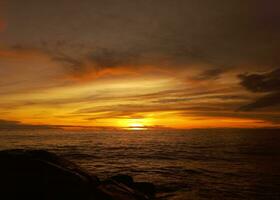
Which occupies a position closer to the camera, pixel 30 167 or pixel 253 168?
pixel 30 167

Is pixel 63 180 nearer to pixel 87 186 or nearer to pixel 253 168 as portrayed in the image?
pixel 87 186

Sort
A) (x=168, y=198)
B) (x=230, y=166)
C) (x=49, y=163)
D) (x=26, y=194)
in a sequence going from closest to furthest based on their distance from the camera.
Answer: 1. (x=26, y=194)
2. (x=49, y=163)
3. (x=168, y=198)
4. (x=230, y=166)

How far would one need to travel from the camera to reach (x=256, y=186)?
21297 millimetres

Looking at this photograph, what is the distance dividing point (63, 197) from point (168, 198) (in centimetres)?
1029

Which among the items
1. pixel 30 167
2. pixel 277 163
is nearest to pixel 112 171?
pixel 277 163

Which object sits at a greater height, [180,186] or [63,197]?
[63,197]

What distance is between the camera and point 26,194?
8594 mm

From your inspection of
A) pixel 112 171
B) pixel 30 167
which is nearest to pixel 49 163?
pixel 30 167

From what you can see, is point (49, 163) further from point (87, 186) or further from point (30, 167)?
point (87, 186)

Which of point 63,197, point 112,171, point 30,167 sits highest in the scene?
Answer: point 30,167

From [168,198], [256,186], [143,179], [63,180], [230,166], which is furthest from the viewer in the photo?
[230,166]

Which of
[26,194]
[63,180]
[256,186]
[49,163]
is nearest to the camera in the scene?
[26,194]

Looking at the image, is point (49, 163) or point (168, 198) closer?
point (49, 163)

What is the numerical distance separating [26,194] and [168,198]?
35.6 feet
